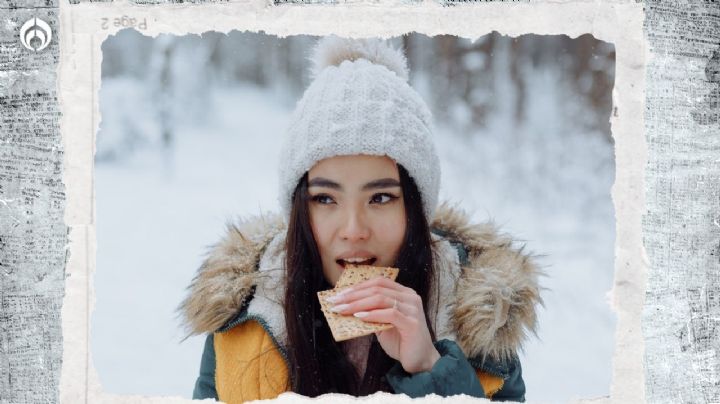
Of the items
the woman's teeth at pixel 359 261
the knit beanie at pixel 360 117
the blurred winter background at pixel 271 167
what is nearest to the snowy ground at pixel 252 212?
the blurred winter background at pixel 271 167

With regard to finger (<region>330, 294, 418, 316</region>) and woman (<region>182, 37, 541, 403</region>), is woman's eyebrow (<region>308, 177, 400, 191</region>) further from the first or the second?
finger (<region>330, 294, 418, 316</region>)

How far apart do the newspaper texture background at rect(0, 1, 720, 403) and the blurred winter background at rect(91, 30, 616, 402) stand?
0.03 metres

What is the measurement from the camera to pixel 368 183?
1457mm

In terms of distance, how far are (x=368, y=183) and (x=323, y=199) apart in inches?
3.9

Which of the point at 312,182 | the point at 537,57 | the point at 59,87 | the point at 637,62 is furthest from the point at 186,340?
the point at 637,62

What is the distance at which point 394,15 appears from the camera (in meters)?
1.51

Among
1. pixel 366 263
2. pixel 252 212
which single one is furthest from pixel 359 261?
pixel 252 212

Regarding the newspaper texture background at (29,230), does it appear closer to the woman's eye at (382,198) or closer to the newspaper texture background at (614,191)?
the newspaper texture background at (614,191)

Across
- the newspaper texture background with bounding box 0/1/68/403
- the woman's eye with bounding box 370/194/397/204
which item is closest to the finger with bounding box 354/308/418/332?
the woman's eye with bounding box 370/194/397/204

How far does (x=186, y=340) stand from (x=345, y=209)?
457mm

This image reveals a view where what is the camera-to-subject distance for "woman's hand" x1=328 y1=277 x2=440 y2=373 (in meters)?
1.46

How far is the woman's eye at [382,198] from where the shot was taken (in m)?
1.47

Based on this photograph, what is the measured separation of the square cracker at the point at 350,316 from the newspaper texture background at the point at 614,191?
0.43m

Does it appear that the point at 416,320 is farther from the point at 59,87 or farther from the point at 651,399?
the point at 59,87
